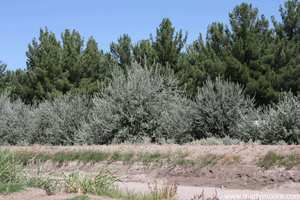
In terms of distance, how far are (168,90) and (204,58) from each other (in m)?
15.8

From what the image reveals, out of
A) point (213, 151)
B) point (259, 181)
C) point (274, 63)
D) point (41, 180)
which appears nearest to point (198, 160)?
point (213, 151)

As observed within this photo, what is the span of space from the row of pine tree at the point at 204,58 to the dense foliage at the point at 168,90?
4.0 inches

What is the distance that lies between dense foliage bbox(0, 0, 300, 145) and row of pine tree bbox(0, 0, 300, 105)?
10 cm

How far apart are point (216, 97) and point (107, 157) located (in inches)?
239

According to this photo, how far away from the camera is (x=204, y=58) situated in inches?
1330

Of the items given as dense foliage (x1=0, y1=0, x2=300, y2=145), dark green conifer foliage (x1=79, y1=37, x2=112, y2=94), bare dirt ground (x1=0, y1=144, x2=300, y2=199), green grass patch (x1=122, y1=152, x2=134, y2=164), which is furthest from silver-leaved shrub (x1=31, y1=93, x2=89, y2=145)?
dark green conifer foliage (x1=79, y1=37, x2=112, y2=94)

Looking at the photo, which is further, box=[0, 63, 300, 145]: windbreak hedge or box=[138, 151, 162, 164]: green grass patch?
box=[0, 63, 300, 145]: windbreak hedge

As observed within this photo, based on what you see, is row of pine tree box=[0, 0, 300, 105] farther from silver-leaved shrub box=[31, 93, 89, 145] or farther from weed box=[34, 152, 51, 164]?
weed box=[34, 152, 51, 164]

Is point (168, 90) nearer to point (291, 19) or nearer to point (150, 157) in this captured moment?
point (150, 157)

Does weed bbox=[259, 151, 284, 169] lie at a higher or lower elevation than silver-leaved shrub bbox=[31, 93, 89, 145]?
lower

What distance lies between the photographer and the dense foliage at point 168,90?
16125 mm

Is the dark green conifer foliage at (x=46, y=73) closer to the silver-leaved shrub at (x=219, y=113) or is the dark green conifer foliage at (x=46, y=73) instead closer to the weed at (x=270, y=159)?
the silver-leaved shrub at (x=219, y=113)

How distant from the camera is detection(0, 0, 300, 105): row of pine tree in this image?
93.7 ft

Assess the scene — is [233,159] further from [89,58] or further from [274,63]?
[89,58]
